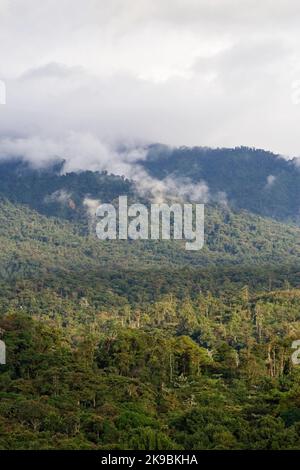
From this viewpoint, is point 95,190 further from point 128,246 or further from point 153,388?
point 153,388

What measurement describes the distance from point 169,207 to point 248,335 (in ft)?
291

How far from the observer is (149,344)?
1848 inches

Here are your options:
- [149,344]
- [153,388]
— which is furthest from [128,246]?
[153,388]

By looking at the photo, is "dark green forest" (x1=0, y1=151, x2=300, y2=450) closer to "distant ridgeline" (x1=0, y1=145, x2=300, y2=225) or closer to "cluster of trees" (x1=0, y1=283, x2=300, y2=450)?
"cluster of trees" (x1=0, y1=283, x2=300, y2=450)

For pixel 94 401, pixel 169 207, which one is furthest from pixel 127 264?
pixel 94 401

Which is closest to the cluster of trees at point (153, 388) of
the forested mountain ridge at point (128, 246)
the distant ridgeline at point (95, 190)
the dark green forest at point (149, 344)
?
the dark green forest at point (149, 344)

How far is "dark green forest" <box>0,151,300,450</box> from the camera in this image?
3056cm

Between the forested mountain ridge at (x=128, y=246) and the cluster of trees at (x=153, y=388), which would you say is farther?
the forested mountain ridge at (x=128, y=246)

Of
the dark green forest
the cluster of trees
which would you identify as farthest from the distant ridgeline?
the cluster of trees

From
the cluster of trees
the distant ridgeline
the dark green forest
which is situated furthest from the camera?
the distant ridgeline

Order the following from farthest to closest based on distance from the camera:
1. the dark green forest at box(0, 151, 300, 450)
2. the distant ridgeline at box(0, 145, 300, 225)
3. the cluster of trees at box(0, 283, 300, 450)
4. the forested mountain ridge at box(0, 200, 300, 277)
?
the distant ridgeline at box(0, 145, 300, 225) → the forested mountain ridge at box(0, 200, 300, 277) → the dark green forest at box(0, 151, 300, 450) → the cluster of trees at box(0, 283, 300, 450)

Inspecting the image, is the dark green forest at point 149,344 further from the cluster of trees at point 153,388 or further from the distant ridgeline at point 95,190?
the distant ridgeline at point 95,190

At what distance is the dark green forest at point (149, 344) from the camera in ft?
100

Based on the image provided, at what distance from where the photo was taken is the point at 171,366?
143 ft
